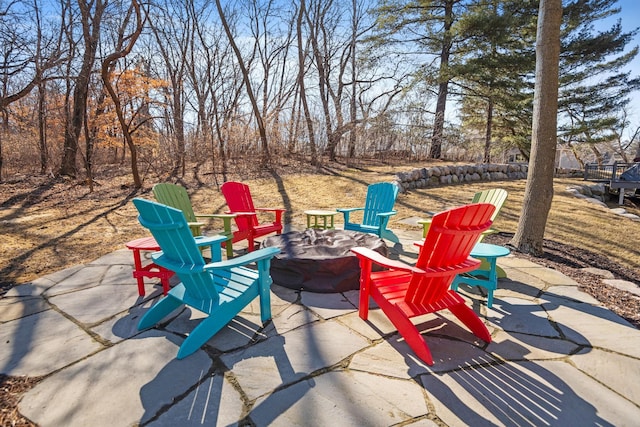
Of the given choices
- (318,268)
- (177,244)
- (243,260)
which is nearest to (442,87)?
(318,268)

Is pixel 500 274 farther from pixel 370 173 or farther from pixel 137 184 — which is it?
pixel 137 184

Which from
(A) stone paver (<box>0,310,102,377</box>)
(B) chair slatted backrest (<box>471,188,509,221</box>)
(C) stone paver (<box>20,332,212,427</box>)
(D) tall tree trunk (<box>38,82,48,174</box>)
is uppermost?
(D) tall tree trunk (<box>38,82,48,174</box>)

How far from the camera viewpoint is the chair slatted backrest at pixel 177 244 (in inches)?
70.7

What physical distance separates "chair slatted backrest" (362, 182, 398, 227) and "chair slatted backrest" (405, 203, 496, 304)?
2078 millimetres

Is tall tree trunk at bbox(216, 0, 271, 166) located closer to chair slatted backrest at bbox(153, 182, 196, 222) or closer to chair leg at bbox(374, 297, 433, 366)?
chair slatted backrest at bbox(153, 182, 196, 222)

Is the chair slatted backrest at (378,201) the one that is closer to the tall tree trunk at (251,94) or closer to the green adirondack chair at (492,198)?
the green adirondack chair at (492,198)

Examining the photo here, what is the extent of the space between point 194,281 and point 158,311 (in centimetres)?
43

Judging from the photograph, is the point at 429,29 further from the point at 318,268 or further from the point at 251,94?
the point at 318,268

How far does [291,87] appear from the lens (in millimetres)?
13375

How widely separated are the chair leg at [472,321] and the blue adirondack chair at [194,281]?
1.19 m

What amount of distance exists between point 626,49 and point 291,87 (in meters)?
12.9

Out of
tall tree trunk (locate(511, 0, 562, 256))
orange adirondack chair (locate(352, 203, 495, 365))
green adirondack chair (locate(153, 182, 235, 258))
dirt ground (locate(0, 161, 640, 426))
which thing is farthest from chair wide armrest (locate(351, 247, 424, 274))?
tall tree trunk (locate(511, 0, 562, 256))

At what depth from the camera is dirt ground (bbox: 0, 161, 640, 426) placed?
8.43 ft

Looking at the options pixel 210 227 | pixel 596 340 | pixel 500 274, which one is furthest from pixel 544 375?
pixel 210 227
